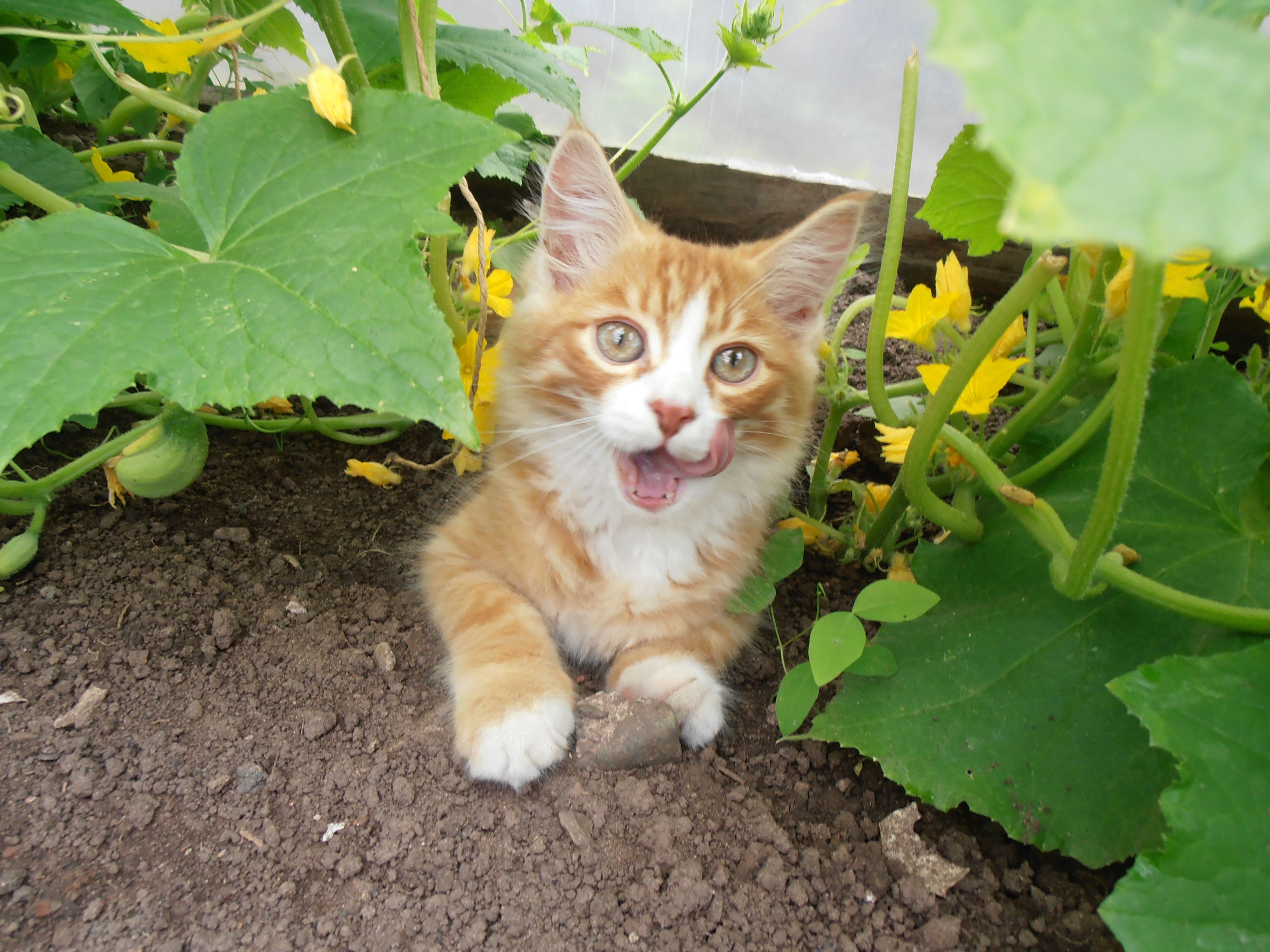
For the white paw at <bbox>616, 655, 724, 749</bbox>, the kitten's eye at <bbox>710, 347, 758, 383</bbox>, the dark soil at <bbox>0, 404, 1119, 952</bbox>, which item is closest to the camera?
the dark soil at <bbox>0, 404, 1119, 952</bbox>

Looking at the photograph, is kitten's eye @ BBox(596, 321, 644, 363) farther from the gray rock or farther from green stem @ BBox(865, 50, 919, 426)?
the gray rock

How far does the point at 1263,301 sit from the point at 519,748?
132cm

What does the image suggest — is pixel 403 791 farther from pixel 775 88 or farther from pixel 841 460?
pixel 775 88

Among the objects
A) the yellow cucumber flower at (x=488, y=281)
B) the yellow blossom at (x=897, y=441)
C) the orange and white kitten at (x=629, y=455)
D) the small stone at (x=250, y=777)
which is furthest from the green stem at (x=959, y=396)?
the small stone at (x=250, y=777)

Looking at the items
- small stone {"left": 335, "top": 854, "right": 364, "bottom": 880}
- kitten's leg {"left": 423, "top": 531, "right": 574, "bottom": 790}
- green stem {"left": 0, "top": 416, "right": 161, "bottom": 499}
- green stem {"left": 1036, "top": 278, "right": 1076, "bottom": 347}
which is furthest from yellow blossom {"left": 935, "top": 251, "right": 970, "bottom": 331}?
green stem {"left": 0, "top": 416, "right": 161, "bottom": 499}

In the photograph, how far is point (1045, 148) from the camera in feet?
1.10

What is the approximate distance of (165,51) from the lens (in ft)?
4.05

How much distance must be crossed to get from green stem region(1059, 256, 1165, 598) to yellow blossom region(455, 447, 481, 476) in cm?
105

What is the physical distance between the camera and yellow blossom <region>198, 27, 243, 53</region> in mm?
1082

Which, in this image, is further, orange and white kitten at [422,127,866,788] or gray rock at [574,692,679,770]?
orange and white kitten at [422,127,866,788]

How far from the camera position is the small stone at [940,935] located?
0.92 meters

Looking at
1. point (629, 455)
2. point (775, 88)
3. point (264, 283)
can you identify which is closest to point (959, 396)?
point (629, 455)

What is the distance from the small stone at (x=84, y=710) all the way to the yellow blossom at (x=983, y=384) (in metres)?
1.31

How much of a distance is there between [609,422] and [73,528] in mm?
996
